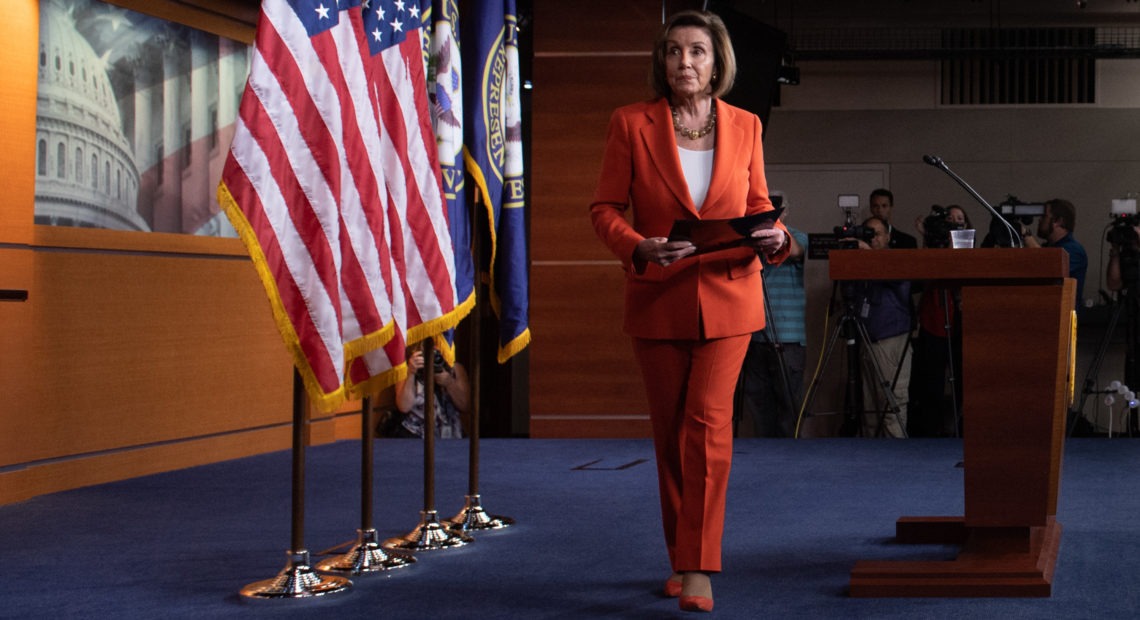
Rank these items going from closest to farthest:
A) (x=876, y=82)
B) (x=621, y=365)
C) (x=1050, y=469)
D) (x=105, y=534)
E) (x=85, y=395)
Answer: (x=1050, y=469) → (x=105, y=534) → (x=85, y=395) → (x=621, y=365) → (x=876, y=82)

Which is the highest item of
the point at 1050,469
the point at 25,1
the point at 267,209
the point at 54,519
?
the point at 25,1

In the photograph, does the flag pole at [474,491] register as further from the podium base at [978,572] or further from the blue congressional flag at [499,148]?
the podium base at [978,572]

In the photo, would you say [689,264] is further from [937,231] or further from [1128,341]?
[1128,341]

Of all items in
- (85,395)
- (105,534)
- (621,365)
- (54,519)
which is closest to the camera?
(105,534)

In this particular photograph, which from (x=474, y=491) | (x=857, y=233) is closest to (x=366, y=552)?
(x=474, y=491)

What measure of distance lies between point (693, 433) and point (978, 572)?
82cm

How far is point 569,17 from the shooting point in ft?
25.0

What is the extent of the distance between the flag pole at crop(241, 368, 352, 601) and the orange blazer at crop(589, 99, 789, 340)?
88 centimetres

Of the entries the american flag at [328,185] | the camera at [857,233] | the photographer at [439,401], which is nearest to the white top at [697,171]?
the american flag at [328,185]

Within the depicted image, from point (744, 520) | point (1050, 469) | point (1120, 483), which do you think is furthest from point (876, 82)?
point (1050, 469)

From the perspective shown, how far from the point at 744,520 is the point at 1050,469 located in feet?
4.10

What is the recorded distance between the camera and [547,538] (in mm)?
3818

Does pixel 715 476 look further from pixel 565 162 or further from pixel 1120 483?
pixel 565 162

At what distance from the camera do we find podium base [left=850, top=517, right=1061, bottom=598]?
290 cm
